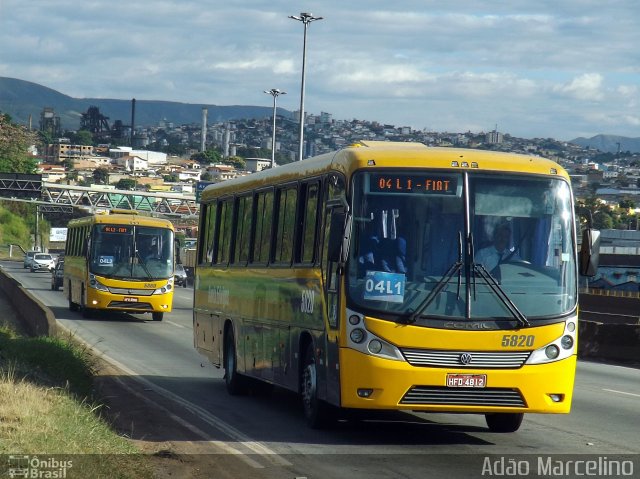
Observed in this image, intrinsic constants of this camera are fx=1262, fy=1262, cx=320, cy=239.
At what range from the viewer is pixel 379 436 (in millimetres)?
12938

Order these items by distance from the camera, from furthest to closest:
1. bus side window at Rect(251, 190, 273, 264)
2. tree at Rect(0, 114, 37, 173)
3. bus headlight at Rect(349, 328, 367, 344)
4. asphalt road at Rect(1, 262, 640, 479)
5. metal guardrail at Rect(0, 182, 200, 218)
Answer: tree at Rect(0, 114, 37, 173) < metal guardrail at Rect(0, 182, 200, 218) < bus side window at Rect(251, 190, 273, 264) < bus headlight at Rect(349, 328, 367, 344) < asphalt road at Rect(1, 262, 640, 479)

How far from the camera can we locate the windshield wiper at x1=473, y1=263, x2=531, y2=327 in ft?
39.1

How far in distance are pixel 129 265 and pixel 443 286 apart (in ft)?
79.9

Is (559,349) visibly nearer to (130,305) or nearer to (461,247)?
(461,247)

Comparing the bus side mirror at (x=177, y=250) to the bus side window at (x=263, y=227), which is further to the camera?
the bus side mirror at (x=177, y=250)

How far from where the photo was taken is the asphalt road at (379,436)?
10930 millimetres

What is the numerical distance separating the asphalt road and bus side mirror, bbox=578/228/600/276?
5.71 feet

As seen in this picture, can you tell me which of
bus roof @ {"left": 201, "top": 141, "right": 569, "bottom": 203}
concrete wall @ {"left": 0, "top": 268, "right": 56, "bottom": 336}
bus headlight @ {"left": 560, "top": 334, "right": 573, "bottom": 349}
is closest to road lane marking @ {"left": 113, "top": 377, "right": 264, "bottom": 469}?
bus roof @ {"left": 201, "top": 141, "right": 569, "bottom": 203}

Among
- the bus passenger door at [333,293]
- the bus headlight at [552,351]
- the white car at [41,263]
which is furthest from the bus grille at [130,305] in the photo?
the white car at [41,263]

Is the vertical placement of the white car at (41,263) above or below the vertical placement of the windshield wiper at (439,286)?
below

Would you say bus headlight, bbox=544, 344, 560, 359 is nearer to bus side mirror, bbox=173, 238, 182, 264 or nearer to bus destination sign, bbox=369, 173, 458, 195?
bus destination sign, bbox=369, 173, 458, 195

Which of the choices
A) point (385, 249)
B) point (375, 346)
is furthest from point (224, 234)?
point (375, 346)

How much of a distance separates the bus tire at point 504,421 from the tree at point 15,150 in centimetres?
10477

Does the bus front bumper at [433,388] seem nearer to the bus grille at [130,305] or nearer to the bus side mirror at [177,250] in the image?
the bus grille at [130,305]
